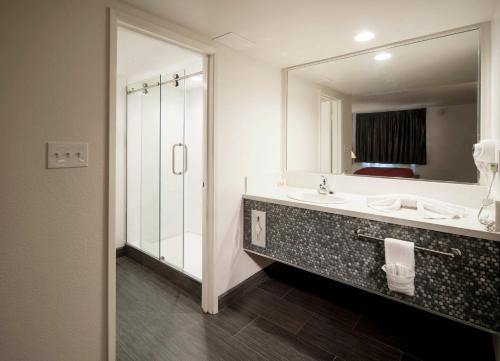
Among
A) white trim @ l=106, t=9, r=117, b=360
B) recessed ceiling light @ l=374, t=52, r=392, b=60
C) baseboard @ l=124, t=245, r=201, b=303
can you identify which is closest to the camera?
white trim @ l=106, t=9, r=117, b=360

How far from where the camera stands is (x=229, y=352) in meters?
1.75

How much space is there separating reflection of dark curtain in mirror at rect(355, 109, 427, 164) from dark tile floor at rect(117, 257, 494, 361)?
3.92 feet

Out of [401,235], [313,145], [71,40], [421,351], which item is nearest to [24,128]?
[71,40]

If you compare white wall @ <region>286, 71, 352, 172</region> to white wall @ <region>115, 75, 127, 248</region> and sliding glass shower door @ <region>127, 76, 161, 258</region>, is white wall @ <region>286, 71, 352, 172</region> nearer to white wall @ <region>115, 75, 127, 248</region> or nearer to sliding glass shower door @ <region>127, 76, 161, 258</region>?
sliding glass shower door @ <region>127, 76, 161, 258</region>

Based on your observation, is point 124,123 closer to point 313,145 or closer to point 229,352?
point 313,145

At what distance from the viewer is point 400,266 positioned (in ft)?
5.02

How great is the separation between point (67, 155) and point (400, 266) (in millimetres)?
1827

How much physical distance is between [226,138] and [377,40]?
134 cm

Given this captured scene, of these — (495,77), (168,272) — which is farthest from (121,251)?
(495,77)

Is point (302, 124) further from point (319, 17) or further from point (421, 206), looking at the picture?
point (421, 206)

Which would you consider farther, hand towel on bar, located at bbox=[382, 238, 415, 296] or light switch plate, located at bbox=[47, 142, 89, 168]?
hand towel on bar, located at bbox=[382, 238, 415, 296]

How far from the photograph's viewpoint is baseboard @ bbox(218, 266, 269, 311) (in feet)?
7.43

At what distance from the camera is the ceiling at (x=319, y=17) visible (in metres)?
1.57

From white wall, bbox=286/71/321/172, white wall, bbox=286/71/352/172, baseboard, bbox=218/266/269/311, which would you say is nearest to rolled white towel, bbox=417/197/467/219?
white wall, bbox=286/71/352/172
